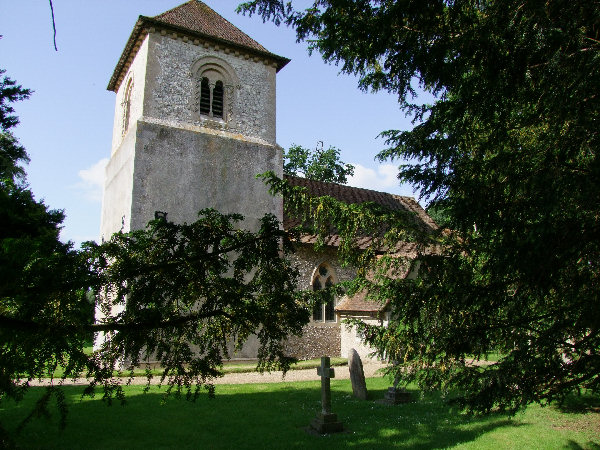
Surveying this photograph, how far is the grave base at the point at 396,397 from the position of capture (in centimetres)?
929

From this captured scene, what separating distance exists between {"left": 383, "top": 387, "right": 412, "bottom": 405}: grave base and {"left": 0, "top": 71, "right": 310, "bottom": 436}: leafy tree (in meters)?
6.56

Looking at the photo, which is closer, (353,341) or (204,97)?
(204,97)

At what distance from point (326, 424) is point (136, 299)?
508 cm

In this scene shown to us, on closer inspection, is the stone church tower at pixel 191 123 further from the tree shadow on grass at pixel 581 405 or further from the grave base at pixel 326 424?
the tree shadow on grass at pixel 581 405

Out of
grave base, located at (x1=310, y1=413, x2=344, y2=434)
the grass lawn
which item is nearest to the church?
the grass lawn

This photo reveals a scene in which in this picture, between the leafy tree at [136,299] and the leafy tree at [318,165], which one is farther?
the leafy tree at [318,165]

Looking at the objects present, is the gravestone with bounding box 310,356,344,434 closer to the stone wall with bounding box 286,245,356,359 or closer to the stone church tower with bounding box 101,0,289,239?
the stone church tower with bounding box 101,0,289,239

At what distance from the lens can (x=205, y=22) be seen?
1691cm

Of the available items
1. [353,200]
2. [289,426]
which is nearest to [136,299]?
[289,426]

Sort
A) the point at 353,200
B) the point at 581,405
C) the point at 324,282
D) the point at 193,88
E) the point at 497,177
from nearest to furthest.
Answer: the point at 497,177 < the point at 581,405 < the point at 193,88 < the point at 324,282 < the point at 353,200

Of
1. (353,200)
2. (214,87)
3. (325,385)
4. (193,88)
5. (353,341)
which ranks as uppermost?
(214,87)

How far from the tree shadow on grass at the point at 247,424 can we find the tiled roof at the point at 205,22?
12.4 meters

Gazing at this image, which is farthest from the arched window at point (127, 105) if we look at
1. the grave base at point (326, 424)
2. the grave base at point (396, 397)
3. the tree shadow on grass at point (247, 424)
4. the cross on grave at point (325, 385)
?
the grave base at point (326, 424)

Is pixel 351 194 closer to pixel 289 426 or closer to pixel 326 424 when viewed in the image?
pixel 289 426
